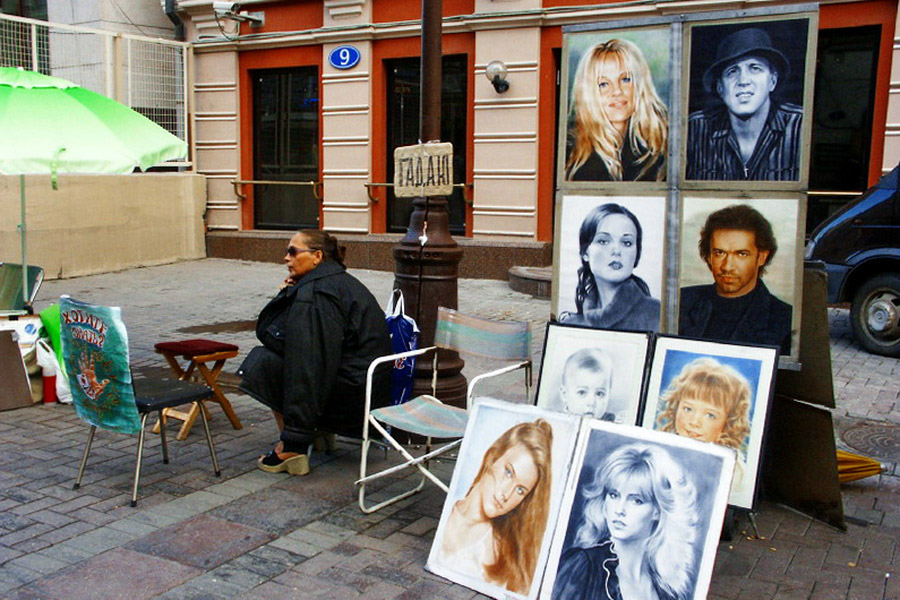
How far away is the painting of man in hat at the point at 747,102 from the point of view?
4344 mm

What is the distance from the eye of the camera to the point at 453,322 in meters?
5.35

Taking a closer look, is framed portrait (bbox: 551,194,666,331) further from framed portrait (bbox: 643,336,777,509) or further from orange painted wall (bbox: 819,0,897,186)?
orange painted wall (bbox: 819,0,897,186)

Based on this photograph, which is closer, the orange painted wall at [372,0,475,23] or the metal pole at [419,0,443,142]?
the metal pole at [419,0,443,142]

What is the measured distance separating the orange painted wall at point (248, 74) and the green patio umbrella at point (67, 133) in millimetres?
8772

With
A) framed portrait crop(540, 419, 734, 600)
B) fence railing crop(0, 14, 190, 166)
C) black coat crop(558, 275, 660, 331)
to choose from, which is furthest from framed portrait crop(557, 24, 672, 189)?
fence railing crop(0, 14, 190, 166)

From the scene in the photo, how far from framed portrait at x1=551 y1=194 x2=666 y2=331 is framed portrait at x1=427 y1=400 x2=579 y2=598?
0.97m

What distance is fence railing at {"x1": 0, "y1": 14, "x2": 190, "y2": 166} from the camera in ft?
42.8

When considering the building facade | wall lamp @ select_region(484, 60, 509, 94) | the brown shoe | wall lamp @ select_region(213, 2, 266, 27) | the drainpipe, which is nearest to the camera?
the brown shoe

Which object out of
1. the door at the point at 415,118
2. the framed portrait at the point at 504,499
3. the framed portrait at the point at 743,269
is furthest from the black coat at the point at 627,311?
the door at the point at 415,118

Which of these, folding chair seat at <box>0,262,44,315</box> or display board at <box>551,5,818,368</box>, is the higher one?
display board at <box>551,5,818,368</box>

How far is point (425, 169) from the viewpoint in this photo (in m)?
5.85

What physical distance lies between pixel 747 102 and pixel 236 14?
12.0m

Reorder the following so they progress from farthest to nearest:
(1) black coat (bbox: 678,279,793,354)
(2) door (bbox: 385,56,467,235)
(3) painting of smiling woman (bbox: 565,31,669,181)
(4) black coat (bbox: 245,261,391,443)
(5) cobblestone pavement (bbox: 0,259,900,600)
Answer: (2) door (bbox: 385,56,467,235) → (4) black coat (bbox: 245,261,391,443) → (3) painting of smiling woman (bbox: 565,31,669,181) → (1) black coat (bbox: 678,279,793,354) → (5) cobblestone pavement (bbox: 0,259,900,600)

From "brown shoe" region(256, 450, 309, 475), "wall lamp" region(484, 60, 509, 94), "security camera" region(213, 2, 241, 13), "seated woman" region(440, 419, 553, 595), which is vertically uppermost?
"security camera" region(213, 2, 241, 13)
